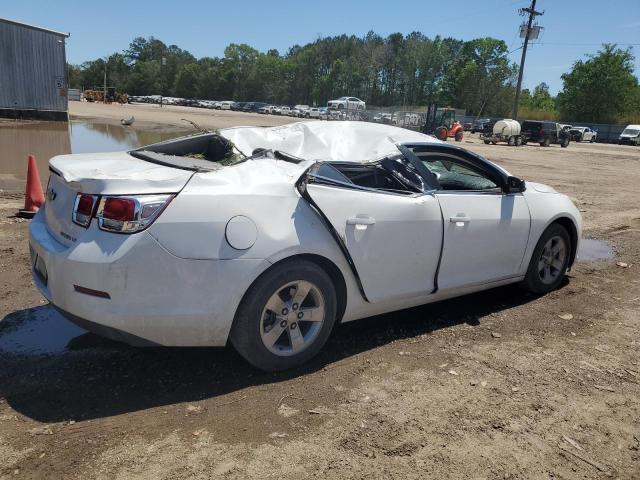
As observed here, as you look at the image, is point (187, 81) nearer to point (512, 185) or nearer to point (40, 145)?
point (40, 145)

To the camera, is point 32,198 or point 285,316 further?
point 32,198

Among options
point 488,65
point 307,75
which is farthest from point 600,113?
point 307,75

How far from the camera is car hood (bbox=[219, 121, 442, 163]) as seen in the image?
4020 millimetres

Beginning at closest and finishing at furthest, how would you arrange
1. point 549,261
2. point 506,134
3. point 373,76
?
point 549,261, point 506,134, point 373,76

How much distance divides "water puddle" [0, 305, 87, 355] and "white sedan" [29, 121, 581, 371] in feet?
2.01

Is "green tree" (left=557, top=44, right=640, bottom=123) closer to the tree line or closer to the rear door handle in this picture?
the tree line

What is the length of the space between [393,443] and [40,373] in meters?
2.16

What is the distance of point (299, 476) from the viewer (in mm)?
2379

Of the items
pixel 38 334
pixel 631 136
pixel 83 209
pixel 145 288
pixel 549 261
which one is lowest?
pixel 38 334

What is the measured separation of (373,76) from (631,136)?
67040mm

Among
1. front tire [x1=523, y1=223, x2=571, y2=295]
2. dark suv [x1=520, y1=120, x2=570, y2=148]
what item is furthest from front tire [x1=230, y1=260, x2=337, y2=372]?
dark suv [x1=520, y1=120, x2=570, y2=148]

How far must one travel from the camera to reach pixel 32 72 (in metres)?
25.2

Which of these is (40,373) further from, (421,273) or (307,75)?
(307,75)

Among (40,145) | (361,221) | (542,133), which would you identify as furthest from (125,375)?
(542,133)
